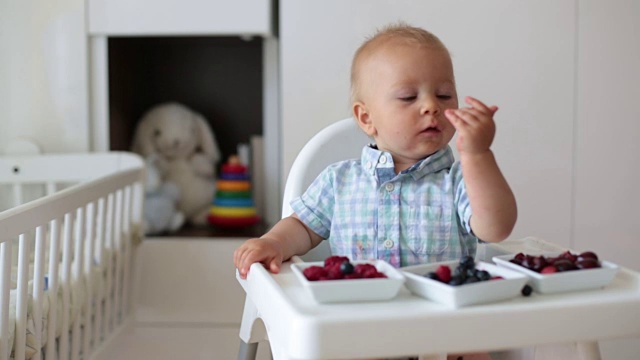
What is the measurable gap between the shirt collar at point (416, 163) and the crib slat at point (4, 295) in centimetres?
48

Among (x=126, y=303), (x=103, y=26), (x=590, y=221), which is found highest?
(x=103, y=26)

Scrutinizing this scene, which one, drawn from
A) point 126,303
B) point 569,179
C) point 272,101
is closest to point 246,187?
point 272,101

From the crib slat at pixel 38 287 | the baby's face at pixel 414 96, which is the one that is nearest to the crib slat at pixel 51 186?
the crib slat at pixel 38 287

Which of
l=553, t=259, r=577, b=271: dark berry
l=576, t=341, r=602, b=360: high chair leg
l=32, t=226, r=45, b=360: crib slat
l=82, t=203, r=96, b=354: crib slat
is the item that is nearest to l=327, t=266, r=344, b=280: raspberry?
l=553, t=259, r=577, b=271: dark berry

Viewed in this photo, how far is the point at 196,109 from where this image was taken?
228cm

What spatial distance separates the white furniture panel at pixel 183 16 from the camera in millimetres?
1830

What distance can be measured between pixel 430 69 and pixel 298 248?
295 millimetres

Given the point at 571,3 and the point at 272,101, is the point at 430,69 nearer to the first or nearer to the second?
the point at 571,3

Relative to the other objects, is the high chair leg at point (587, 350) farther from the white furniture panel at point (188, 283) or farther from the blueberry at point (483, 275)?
the white furniture panel at point (188, 283)

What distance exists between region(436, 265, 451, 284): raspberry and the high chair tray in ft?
0.10

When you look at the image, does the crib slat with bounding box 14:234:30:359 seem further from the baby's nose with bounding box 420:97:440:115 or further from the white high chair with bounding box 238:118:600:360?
the baby's nose with bounding box 420:97:440:115

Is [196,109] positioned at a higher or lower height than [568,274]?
higher

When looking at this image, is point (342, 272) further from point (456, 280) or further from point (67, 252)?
point (67, 252)

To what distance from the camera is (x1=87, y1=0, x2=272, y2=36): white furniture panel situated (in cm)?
183
